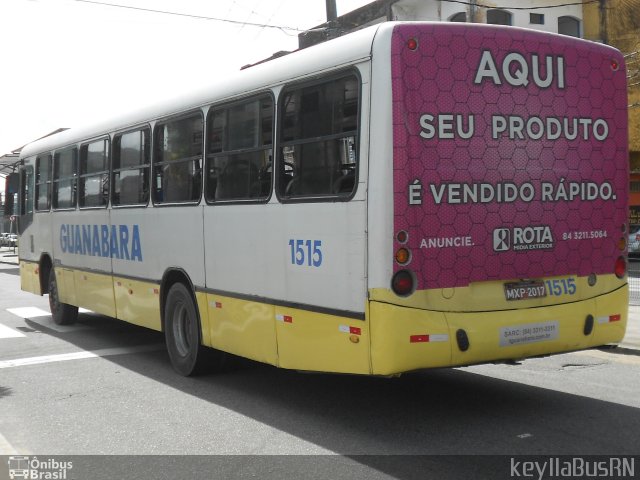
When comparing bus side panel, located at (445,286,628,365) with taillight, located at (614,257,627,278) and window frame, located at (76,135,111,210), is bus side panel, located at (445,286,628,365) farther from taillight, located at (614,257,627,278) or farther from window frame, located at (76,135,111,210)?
window frame, located at (76,135,111,210)

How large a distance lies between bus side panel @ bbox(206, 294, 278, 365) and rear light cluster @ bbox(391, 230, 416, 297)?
1.59 m

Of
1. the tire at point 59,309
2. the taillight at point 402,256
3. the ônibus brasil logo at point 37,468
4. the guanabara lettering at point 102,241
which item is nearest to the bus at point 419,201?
the taillight at point 402,256

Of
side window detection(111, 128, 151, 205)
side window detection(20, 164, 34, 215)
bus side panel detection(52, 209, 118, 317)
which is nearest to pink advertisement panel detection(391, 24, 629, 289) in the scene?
side window detection(111, 128, 151, 205)

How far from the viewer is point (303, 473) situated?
17.2 feet

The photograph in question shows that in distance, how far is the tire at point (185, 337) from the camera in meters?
8.43

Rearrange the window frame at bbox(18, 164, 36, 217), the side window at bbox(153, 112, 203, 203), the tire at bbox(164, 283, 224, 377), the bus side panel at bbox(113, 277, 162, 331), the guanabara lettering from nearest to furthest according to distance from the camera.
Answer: the side window at bbox(153, 112, 203, 203) → the tire at bbox(164, 283, 224, 377) → the bus side panel at bbox(113, 277, 162, 331) → the guanabara lettering → the window frame at bbox(18, 164, 36, 217)

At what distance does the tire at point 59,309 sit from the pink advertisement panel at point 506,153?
8.64m

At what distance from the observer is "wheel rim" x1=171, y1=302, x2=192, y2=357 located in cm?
877

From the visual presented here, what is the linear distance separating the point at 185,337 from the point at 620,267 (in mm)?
4602

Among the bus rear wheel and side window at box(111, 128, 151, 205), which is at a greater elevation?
side window at box(111, 128, 151, 205)

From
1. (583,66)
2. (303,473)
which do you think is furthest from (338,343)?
(583,66)

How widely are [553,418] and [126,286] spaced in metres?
5.74

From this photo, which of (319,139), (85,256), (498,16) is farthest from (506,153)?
(498,16)

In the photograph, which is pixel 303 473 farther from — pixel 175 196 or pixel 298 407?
pixel 175 196
